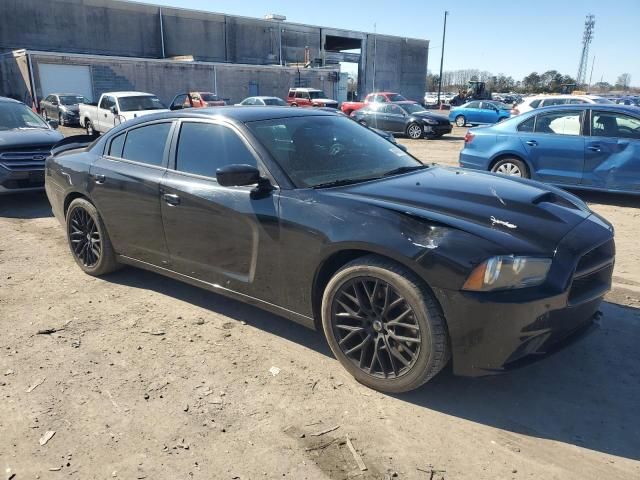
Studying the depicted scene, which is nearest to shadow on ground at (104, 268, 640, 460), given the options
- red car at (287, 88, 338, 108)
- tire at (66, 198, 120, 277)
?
tire at (66, 198, 120, 277)

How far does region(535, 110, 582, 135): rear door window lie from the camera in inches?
319

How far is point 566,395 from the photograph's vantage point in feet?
9.88

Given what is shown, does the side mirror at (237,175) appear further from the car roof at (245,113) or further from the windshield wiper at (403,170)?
the windshield wiper at (403,170)

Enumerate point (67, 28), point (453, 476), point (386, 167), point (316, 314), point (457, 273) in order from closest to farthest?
1. point (453, 476)
2. point (457, 273)
3. point (316, 314)
4. point (386, 167)
5. point (67, 28)

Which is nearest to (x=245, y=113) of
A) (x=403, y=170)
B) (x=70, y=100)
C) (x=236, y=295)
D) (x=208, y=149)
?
(x=208, y=149)

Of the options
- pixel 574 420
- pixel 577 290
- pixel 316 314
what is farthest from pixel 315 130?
pixel 574 420

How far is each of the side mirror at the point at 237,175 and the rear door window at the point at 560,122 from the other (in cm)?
660

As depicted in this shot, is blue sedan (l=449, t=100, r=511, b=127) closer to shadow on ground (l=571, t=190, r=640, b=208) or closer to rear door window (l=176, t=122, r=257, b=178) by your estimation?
shadow on ground (l=571, t=190, r=640, b=208)

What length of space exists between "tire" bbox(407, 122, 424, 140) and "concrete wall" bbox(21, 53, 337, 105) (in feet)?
72.8

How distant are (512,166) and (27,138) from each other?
7.87m

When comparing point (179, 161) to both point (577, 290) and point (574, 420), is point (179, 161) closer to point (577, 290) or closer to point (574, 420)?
point (577, 290)

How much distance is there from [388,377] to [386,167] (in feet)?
5.37

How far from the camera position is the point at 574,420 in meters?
2.79

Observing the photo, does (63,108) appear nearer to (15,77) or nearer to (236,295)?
(15,77)
